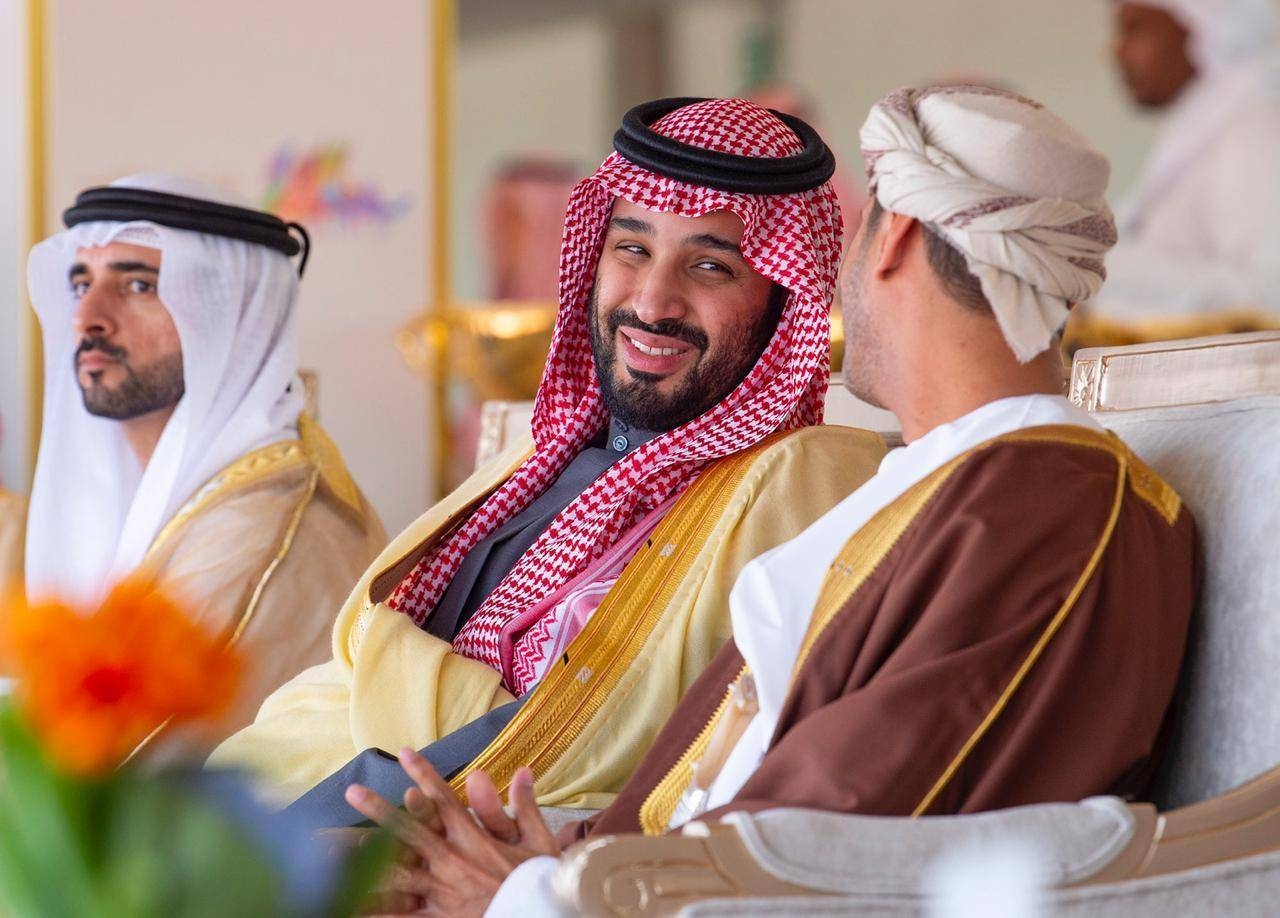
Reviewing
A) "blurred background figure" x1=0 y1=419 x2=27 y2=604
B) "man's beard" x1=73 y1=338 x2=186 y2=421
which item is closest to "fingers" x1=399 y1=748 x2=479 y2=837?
"man's beard" x1=73 y1=338 x2=186 y2=421

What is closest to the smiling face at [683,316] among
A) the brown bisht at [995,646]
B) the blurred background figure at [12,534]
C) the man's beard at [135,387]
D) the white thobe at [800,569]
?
the white thobe at [800,569]

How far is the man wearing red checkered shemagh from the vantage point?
2.09m

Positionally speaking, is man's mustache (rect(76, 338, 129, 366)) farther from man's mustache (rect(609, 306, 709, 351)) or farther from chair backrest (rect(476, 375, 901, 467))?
man's mustache (rect(609, 306, 709, 351))

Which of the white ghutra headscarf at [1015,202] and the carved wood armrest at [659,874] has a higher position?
the white ghutra headscarf at [1015,202]

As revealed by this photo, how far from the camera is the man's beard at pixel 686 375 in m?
2.38

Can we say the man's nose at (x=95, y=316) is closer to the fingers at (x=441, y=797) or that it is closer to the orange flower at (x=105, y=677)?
the fingers at (x=441, y=797)

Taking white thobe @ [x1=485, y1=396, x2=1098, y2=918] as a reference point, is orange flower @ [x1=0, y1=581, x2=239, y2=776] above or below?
above

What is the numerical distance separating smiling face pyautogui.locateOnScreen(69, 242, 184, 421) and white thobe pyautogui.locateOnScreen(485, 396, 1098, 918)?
214 centimetres

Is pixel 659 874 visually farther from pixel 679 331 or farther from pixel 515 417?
pixel 515 417

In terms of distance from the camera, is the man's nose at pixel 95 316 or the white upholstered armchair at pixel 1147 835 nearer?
the white upholstered armchair at pixel 1147 835

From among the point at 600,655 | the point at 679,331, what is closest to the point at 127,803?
the point at 600,655

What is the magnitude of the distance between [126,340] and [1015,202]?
2363 mm

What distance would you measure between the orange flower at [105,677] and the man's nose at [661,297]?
5.28 feet

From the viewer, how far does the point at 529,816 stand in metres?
1.68
